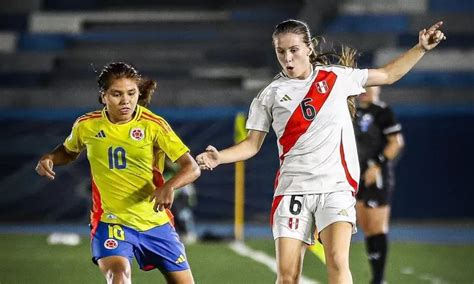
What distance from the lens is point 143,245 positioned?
616 centimetres

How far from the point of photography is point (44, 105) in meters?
19.7

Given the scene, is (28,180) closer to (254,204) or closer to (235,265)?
(254,204)

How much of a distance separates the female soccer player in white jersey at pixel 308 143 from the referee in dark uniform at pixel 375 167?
2931mm

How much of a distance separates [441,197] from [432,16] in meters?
5.33

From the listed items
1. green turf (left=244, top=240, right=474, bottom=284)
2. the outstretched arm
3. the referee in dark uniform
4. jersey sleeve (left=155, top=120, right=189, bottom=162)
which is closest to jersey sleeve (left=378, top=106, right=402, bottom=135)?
the referee in dark uniform

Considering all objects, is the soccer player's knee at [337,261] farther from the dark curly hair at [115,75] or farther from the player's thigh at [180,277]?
the dark curly hair at [115,75]

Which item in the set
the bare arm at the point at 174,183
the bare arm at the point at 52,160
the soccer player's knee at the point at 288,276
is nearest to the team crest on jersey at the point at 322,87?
the bare arm at the point at 174,183

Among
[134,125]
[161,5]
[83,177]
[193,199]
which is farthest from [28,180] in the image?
[134,125]

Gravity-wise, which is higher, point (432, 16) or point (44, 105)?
point (432, 16)

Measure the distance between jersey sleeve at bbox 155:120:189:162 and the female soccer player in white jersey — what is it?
0.32 m

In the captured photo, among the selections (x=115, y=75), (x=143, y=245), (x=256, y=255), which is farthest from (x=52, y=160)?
(x=256, y=255)

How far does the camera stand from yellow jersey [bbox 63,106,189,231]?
6.14 metres

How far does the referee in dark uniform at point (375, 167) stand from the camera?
29.8 ft

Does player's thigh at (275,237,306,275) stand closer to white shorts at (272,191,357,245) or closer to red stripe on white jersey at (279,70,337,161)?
white shorts at (272,191,357,245)
